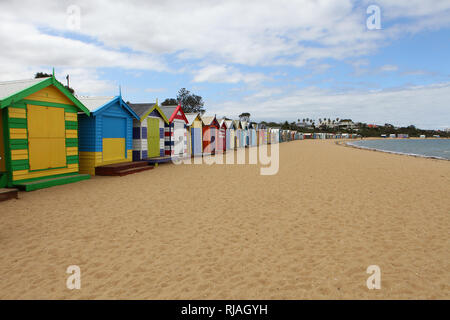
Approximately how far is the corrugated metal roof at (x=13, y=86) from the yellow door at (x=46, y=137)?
24.7 inches

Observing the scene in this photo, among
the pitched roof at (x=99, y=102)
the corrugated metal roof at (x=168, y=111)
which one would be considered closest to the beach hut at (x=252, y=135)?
the corrugated metal roof at (x=168, y=111)

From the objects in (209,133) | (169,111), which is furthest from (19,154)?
(209,133)

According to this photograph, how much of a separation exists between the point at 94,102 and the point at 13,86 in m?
3.82

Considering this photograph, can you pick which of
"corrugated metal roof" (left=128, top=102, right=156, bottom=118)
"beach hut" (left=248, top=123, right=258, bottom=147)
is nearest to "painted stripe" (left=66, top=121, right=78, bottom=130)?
"corrugated metal roof" (left=128, top=102, right=156, bottom=118)

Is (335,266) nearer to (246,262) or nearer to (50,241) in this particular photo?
(246,262)

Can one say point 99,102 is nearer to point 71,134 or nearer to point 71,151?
point 71,134

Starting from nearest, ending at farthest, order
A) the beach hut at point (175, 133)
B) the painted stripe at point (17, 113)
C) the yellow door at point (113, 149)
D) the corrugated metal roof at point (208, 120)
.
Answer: the painted stripe at point (17, 113), the yellow door at point (113, 149), the beach hut at point (175, 133), the corrugated metal roof at point (208, 120)

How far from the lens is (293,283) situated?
3.67m

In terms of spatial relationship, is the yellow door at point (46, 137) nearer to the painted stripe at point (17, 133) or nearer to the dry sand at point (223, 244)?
the painted stripe at point (17, 133)

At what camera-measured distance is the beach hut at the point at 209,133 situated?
79.5 feet

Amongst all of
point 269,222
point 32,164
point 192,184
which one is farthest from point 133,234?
point 32,164
